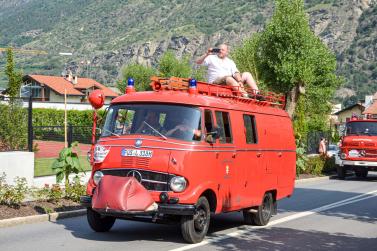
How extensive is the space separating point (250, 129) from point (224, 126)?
3.58 ft

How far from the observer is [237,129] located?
1152 centimetres

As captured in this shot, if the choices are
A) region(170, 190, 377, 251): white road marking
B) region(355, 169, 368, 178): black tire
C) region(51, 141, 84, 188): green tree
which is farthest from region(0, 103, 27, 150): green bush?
region(355, 169, 368, 178): black tire

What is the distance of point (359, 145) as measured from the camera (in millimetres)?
28141

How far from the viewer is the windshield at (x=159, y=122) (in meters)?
10.4

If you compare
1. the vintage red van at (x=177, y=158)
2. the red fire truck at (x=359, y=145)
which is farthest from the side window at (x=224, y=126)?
the red fire truck at (x=359, y=145)

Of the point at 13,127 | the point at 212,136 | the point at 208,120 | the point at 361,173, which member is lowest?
the point at 361,173

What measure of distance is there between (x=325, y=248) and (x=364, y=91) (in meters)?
131

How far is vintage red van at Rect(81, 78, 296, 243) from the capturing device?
32.0 feet

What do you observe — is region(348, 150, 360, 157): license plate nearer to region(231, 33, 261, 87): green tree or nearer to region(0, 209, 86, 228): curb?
region(0, 209, 86, 228): curb

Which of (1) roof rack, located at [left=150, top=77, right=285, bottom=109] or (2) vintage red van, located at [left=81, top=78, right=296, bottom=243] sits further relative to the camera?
(1) roof rack, located at [left=150, top=77, right=285, bottom=109]

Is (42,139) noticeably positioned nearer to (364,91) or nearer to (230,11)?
(364,91)

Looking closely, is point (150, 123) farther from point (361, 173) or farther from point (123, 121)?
point (361, 173)

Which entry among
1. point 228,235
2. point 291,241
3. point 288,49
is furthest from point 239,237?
point 288,49

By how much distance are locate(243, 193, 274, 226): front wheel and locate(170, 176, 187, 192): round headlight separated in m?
3.24
